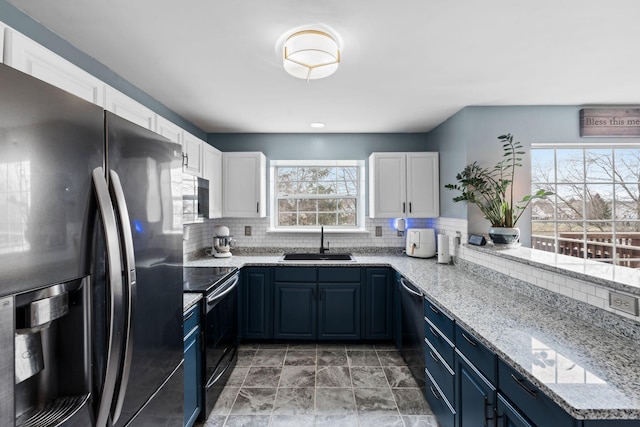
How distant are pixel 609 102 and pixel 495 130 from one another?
1038 mm

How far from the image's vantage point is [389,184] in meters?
3.46

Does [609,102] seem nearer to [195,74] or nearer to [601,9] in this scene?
[601,9]

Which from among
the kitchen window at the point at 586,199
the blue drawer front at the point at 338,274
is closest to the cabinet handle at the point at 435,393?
the blue drawer front at the point at 338,274

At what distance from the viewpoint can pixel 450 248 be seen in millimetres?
3111

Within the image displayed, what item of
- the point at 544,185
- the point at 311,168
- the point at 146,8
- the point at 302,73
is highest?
the point at 146,8

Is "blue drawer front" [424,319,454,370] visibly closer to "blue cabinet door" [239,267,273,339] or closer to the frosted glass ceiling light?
"blue cabinet door" [239,267,273,339]

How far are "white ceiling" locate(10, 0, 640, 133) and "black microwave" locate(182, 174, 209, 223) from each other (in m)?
0.72

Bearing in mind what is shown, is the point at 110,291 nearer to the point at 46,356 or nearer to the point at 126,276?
the point at 126,276

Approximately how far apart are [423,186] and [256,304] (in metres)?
2.29

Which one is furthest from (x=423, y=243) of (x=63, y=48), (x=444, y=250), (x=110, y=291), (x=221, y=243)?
(x=63, y=48)

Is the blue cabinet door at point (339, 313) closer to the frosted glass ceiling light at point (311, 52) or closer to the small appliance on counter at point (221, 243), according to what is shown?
the small appliance on counter at point (221, 243)

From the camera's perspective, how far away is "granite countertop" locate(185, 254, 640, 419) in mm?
913

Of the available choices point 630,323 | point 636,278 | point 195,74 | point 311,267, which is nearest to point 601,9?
point 636,278

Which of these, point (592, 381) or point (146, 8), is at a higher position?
point (146, 8)
